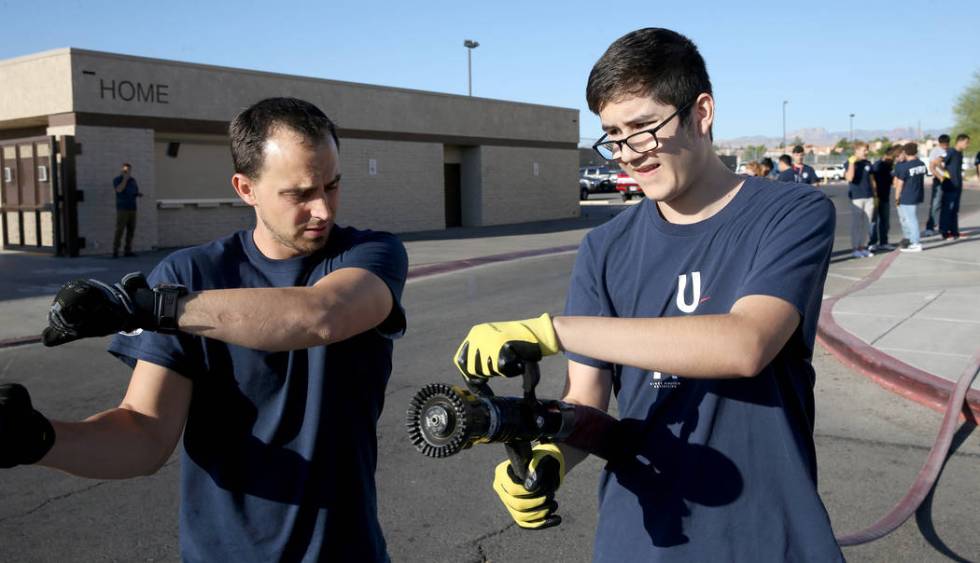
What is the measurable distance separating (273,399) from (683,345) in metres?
1.06

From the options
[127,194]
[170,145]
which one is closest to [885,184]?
[127,194]

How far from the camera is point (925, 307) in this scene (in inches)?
410

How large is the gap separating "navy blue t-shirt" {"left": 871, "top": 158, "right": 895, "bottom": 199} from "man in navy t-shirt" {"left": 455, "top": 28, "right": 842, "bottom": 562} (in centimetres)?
1586

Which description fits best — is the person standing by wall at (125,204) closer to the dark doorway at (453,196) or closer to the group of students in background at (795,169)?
the group of students in background at (795,169)

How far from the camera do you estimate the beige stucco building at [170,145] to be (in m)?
20.0

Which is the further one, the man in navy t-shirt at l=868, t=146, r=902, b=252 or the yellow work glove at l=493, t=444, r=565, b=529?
the man in navy t-shirt at l=868, t=146, r=902, b=252

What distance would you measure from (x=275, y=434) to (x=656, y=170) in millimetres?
1121

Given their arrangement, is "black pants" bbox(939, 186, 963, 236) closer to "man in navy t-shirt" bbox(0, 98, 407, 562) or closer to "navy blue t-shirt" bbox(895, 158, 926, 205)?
"navy blue t-shirt" bbox(895, 158, 926, 205)

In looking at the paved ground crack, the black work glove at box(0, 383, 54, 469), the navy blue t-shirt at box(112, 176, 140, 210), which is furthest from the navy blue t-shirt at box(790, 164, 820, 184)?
the black work glove at box(0, 383, 54, 469)

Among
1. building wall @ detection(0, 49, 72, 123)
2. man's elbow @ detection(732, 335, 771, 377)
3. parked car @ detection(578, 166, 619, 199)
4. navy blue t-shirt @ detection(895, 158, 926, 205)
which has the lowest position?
man's elbow @ detection(732, 335, 771, 377)

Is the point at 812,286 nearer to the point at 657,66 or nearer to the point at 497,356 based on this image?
the point at 657,66

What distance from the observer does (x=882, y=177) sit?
16.8 m

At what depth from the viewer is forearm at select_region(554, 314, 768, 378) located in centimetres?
177

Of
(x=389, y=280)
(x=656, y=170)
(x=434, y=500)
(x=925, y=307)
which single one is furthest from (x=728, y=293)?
(x=925, y=307)
